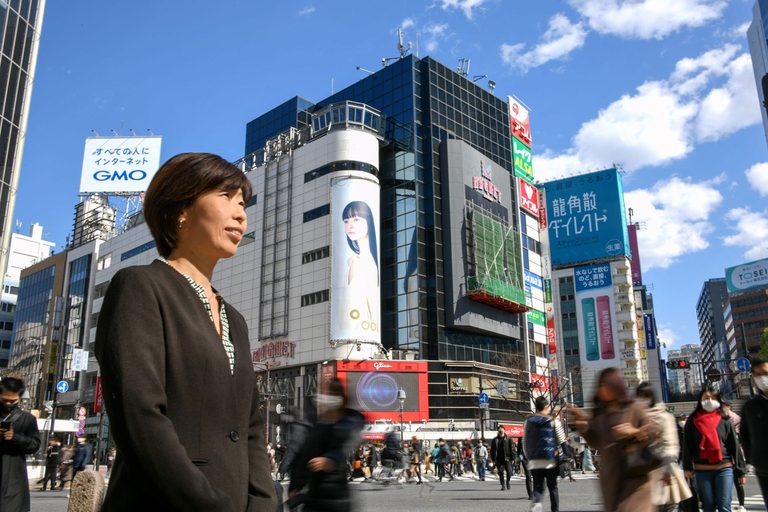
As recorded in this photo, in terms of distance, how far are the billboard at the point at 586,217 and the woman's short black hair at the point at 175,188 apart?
79.8 metres

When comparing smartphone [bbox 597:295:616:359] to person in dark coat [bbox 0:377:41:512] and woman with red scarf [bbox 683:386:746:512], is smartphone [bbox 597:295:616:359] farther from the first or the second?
person in dark coat [bbox 0:377:41:512]

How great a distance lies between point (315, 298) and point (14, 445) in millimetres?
43293

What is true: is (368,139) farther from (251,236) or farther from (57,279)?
(57,279)

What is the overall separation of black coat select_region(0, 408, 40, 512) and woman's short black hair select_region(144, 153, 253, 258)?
11.6 feet

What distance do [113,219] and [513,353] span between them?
50911mm

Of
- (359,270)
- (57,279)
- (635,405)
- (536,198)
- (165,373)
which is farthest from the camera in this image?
(57,279)

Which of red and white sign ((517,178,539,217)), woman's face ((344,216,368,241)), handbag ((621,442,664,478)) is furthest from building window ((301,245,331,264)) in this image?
handbag ((621,442,664,478))

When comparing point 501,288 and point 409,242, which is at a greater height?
point 409,242

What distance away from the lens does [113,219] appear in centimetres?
7756

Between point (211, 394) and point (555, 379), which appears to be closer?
point (211, 394)

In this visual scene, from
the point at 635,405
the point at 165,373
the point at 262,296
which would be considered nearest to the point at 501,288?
the point at 262,296

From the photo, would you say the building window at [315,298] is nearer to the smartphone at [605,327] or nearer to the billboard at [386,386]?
the billboard at [386,386]

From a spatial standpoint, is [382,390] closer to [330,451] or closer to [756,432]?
[330,451]

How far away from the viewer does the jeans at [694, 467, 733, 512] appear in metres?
6.68
